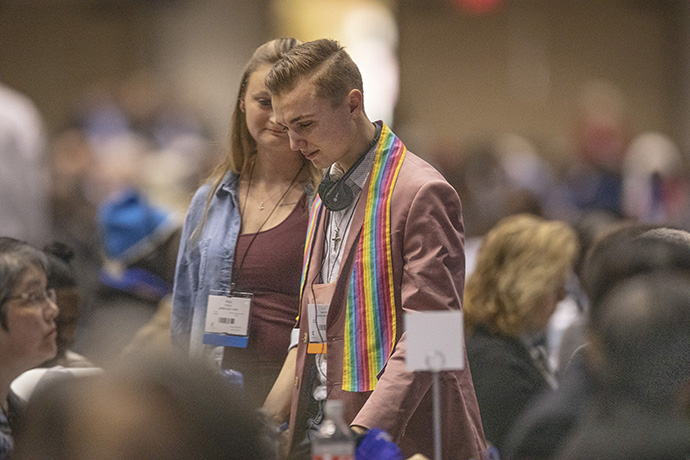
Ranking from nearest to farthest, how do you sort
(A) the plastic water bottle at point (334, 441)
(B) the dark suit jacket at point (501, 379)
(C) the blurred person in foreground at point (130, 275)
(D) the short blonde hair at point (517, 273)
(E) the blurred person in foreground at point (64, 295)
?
(A) the plastic water bottle at point (334, 441) < (E) the blurred person in foreground at point (64, 295) < (B) the dark suit jacket at point (501, 379) < (D) the short blonde hair at point (517, 273) < (C) the blurred person in foreground at point (130, 275)

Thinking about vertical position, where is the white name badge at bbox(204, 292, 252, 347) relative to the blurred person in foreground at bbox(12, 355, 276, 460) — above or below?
below

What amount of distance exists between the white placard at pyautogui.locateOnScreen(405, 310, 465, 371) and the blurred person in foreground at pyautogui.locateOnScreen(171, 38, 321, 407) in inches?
34.8

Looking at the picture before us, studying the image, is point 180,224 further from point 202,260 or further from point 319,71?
point 319,71

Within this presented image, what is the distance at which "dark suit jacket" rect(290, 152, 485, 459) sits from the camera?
2.49m

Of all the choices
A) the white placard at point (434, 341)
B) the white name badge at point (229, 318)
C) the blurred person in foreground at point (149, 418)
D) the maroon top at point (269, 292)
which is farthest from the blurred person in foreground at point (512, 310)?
the blurred person in foreground at point (149, 418)

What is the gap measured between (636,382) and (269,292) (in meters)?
1.48

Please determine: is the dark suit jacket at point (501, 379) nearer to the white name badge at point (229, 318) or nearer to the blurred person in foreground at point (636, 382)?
the white name badge at point (229, 318)

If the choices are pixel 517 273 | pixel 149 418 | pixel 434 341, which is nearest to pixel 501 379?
pixel 517 273

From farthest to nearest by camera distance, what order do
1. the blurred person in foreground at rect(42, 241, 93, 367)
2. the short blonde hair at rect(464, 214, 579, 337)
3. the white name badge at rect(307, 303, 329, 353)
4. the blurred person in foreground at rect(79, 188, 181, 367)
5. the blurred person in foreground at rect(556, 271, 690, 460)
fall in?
the blurred person in foreground at rect(79, 188, 181, 367)
the short blonde hair at rect(464, 214, 579, 337)
the blurred person in foreground at rect(42, 241, 93, 367)
the white name badge at rect(307, 303, 329, 353)
the blurred person in foreground at rect(556, 271, 690, 460)

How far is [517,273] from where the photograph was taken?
392cm

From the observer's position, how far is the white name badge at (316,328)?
2.73 m

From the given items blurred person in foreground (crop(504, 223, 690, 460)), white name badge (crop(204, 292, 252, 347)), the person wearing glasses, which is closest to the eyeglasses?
the person wearing glasses

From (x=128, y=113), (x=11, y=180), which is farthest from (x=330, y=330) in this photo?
(x=128, y=113)

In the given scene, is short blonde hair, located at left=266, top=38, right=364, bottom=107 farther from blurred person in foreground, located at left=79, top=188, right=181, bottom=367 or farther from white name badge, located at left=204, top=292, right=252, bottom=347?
blurred person in foreground, located at left=79, top=188, right=181, bottom=367
